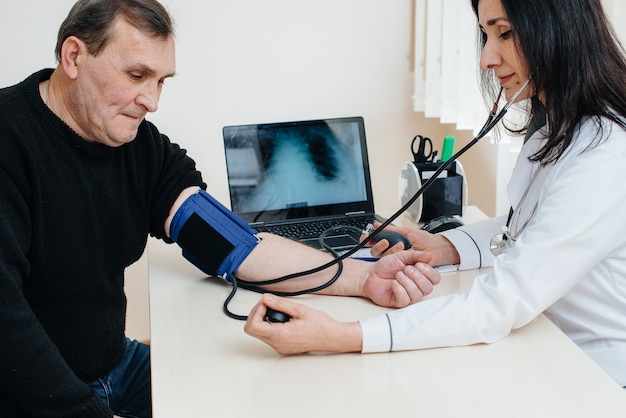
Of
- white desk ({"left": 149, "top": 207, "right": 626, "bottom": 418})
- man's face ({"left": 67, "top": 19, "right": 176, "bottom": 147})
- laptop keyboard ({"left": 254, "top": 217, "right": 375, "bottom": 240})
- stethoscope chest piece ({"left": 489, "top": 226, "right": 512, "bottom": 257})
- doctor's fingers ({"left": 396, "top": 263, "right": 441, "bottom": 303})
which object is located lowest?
laptop keyboard ({"left": 254, "top": 217, "right": 375, "bottom": 240})

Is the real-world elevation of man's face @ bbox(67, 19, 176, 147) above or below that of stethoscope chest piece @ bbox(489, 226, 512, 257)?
above

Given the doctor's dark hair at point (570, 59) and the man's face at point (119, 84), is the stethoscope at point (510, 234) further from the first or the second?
the man's face at point (119, 84)

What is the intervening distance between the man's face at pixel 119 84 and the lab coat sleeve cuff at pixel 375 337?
542 mm

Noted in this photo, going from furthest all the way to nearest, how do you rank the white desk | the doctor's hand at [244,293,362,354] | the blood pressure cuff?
the blood pressure cuff, the doctor's hand at [244,293,362,354], the white desk

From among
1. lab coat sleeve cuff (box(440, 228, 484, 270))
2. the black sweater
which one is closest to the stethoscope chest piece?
lab coat sleeve cuff (box(440, 228, 484, 270))

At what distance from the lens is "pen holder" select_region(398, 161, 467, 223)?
1747mm

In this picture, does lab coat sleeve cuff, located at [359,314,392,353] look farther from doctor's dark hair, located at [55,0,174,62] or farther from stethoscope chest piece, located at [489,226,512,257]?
doctor's dark hair, located at [55,0,174,62]

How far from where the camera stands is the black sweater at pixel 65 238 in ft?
3.50

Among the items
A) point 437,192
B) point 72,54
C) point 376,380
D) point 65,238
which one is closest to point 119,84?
point 72,54

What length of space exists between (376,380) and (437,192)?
0.88 metres

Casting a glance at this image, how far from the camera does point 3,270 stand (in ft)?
3.37

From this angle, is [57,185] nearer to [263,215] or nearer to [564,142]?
[263,215]

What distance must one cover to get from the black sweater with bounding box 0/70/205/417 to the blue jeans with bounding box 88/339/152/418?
0.04m

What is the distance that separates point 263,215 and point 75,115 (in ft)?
2.22
